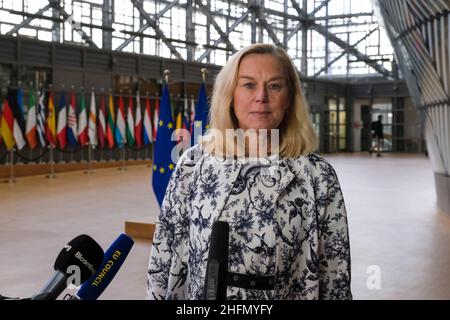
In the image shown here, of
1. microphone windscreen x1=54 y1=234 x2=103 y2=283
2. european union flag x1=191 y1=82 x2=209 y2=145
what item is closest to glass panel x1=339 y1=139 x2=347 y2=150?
european union flag x1=191 y1=82 x2=209 y2=145

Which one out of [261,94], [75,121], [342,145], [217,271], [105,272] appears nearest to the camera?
[217,271]

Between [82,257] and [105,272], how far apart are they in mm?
107

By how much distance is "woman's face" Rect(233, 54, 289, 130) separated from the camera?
2029 millimetres

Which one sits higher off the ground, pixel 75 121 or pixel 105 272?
pixel 75 121

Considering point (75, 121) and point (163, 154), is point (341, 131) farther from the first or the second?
point (163, 154)

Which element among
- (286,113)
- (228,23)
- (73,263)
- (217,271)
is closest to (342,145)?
(228,23)

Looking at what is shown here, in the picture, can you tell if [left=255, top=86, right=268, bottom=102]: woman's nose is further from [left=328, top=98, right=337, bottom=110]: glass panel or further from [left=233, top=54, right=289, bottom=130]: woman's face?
[left=328, top=98, right=337, bottom=110]: glass panel

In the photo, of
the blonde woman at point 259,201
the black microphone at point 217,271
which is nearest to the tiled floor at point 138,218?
the blonde woman at point 259,201

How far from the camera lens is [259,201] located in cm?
192

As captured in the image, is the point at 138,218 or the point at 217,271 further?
the point at 138,218

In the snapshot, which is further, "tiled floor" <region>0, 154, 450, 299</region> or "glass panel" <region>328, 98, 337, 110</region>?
"glass panel" <region>328, 98, 337, 110</region>

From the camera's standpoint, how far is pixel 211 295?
3.45 ft

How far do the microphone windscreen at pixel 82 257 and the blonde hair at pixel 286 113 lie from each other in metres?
0.66

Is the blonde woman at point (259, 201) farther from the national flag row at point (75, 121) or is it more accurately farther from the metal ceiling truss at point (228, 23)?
the metal ceiling truss at point (228, 23)
